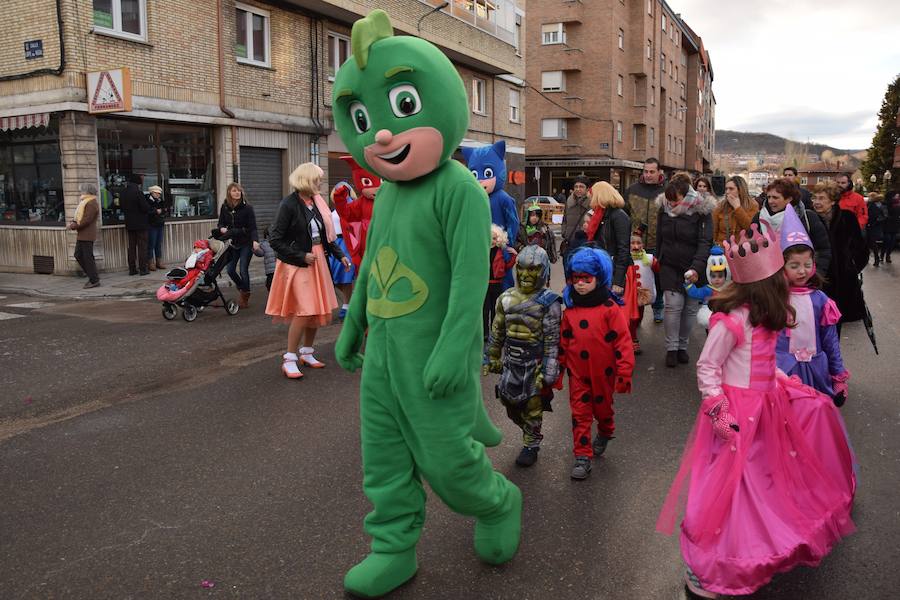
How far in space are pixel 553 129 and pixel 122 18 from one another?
33.4m

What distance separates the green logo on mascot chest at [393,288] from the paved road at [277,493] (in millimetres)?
1198

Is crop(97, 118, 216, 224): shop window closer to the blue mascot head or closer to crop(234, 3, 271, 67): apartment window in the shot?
crop(234, 3, 271, 67): apartment window

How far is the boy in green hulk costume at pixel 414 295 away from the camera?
3.01 m

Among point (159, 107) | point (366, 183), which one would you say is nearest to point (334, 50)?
point (159, 107)

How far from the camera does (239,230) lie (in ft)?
35.3

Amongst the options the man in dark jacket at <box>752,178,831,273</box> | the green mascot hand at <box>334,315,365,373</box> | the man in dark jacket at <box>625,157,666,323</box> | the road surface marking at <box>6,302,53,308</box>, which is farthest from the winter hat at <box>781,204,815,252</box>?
the road surface marking at <box>6,302,53,308</box>

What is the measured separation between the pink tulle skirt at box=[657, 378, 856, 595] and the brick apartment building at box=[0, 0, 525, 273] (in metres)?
12.5

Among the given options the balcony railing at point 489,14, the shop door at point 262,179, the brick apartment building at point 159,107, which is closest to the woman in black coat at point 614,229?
the brick apartment building at point 159,107

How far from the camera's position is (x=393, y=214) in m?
3.19

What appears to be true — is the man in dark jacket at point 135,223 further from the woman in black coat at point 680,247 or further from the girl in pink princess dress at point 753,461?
the girl in pink princess dress at point 753,461

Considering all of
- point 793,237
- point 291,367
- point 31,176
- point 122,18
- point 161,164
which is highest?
point 122,18

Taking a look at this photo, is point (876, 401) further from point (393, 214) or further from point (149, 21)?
point (149, 21)

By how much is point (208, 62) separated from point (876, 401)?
14988 millimetres

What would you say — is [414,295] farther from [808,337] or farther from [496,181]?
[496,181]
